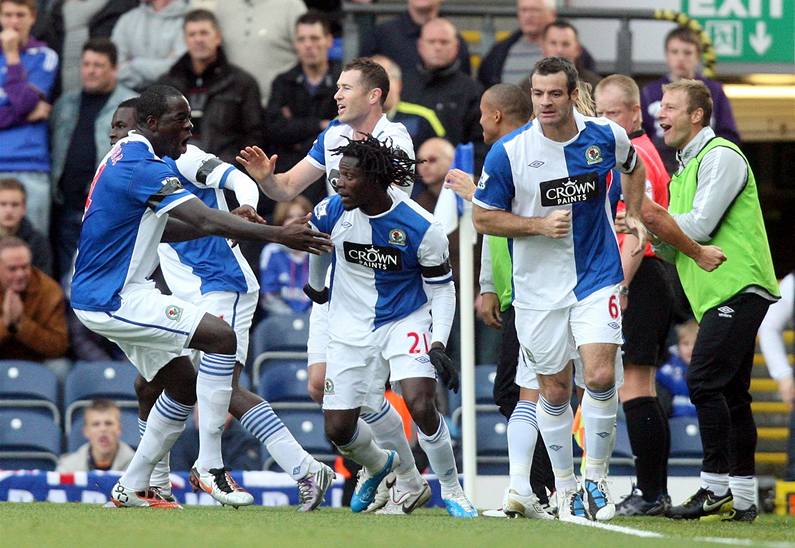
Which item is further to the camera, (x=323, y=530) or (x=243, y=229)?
(x=243, y=229)

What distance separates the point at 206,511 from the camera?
29.8ft

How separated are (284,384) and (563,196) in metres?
4.74

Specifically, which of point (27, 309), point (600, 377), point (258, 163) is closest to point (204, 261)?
point (258, 163)

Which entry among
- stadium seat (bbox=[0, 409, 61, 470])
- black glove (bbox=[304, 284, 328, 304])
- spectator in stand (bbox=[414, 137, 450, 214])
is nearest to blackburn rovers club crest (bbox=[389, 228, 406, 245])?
black glove (bbox=[304, 284, 328, 304])

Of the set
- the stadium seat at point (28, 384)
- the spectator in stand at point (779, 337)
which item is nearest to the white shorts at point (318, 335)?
the spectator in stand at point (779, 337)

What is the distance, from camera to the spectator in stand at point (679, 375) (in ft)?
42.2

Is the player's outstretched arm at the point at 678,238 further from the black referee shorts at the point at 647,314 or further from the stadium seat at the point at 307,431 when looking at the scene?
the stadium seat at the point at 307,431

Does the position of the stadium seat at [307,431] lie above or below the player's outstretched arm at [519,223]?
below

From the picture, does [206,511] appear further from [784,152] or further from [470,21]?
[784,152]

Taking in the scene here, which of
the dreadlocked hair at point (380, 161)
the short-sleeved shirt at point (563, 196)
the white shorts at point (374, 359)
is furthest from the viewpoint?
the white shorts at point (374, 359)

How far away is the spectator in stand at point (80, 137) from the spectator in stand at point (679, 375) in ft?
15.6

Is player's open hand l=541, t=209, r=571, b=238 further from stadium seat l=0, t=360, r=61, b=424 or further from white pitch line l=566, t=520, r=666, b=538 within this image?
stadium seat l=0, t=360, r=61, b=424

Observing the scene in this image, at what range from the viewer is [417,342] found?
8984 millimetres

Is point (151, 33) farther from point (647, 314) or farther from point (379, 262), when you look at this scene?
point (647, 314)
